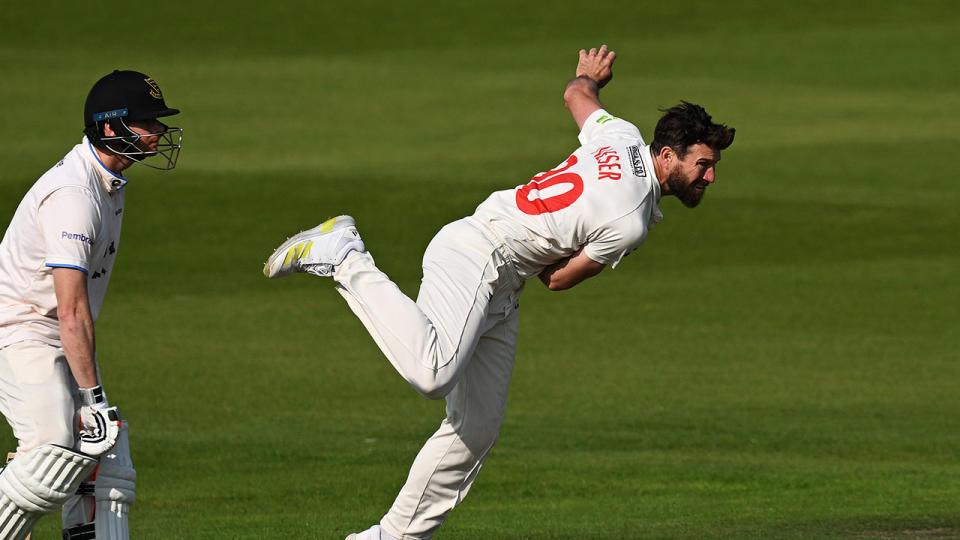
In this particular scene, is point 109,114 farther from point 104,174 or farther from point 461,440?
point 461,440

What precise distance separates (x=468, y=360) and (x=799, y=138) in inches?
1026

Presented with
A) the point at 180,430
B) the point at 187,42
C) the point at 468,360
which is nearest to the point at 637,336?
the point at 180,430

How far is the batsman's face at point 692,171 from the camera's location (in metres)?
7.18

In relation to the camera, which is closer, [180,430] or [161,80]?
[180,430]

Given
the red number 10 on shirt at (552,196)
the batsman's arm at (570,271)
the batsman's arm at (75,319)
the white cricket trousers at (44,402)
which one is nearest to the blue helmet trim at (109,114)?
the batsman's arm at (75,319)

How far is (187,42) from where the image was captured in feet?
152

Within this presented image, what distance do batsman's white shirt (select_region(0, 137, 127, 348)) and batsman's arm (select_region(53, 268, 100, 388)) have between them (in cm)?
→ 10

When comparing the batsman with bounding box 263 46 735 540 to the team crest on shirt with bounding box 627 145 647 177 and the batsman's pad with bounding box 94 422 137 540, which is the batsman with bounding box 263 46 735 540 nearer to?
the team crest on shirt with bounding box 627 145 647 177

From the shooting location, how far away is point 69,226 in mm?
6430

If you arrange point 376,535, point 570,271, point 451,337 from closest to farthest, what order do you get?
1. point 451,337
2. point 570,271
3. point 376,535

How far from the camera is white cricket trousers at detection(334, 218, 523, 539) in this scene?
709cm

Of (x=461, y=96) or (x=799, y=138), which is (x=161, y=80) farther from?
(x=799, y=138)

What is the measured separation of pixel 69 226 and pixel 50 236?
0.09 metres

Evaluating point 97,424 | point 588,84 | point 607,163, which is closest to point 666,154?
point 607,163
